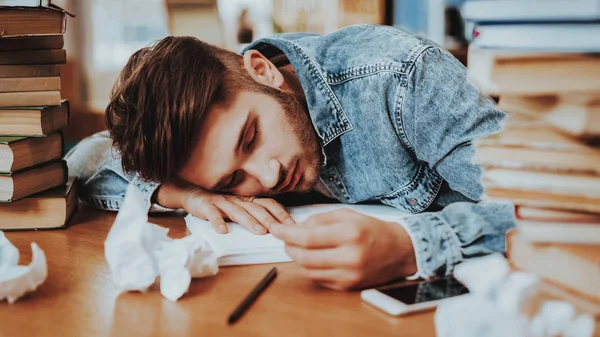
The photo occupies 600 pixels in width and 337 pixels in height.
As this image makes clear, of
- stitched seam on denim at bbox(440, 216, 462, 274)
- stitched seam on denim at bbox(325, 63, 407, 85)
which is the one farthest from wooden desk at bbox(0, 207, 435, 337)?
stitched seam on denim at bbox(325, 63, 407, 85)

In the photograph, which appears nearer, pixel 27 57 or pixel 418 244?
pixel 418 244

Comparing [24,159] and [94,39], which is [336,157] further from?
[94,39]

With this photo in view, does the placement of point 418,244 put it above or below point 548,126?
below

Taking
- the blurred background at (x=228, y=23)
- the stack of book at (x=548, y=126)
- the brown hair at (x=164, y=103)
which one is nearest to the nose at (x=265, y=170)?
the brown hair at (x=164, y=103)

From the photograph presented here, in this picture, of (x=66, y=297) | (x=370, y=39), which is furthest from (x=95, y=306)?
(x=370, y=39)

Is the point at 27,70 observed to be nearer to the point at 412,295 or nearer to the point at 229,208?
the point at 229,208

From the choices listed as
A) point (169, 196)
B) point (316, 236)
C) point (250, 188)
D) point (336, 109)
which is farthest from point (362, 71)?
point (316, 236)

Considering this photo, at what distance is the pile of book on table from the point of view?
3.40 feet

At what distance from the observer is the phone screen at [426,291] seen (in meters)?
0.65

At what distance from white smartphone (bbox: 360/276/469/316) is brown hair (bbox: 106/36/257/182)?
507mm

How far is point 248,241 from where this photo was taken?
2.95 feet

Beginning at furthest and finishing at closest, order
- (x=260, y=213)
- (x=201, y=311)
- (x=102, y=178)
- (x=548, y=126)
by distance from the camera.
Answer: (x=102, y=178), (x=260, y=213), (x=201, y=311), (x=548, y=126)

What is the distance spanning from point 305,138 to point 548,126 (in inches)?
27.2

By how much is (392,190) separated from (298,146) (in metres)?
0.21
